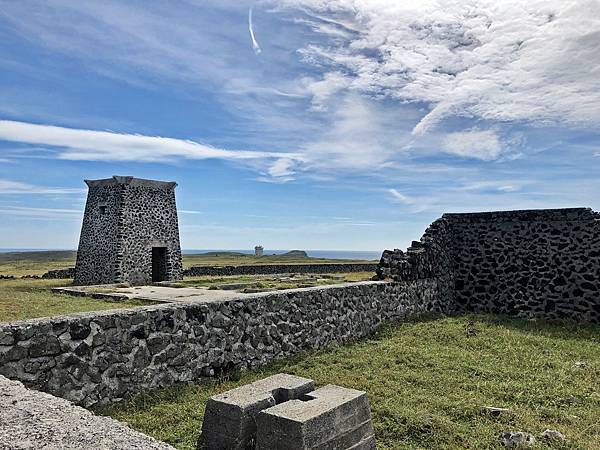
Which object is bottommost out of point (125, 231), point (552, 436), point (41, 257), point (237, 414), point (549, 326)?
point (552, 436)

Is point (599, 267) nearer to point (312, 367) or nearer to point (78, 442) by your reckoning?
point (312, 367)

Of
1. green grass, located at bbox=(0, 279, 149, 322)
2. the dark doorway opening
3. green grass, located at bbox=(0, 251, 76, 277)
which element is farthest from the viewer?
green grass, located at bbox=(0, 251, 76, 277)

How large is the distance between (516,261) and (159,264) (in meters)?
21.0

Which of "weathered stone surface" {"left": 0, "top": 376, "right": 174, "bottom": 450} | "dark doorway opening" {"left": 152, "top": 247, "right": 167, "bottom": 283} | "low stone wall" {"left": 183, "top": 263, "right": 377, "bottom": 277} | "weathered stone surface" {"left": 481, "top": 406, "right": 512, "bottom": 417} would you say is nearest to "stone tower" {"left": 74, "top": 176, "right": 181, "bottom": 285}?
"dark doorway opening" {"left": 152, "top": 247, "right": 167, "bottom": 283}

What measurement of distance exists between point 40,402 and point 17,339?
2.39 metres

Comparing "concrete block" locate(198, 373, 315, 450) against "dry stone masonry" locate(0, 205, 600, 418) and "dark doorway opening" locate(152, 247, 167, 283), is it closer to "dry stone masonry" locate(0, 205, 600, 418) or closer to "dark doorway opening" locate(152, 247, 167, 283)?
"dry stone masonry" locate(0, 205, 600, 418)

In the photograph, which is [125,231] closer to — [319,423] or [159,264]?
[159,264]

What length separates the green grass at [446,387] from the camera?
5.89 meters

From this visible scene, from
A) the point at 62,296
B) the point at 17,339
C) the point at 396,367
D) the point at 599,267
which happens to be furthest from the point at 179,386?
the point at 62,296

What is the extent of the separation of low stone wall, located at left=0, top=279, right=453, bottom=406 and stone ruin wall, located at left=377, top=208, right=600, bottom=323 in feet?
12.1

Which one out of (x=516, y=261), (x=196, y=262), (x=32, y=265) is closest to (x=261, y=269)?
(x=516, y=261)

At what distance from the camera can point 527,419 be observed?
6.25m

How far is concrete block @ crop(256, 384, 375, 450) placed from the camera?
4676mm

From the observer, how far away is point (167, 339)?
7.39 m
